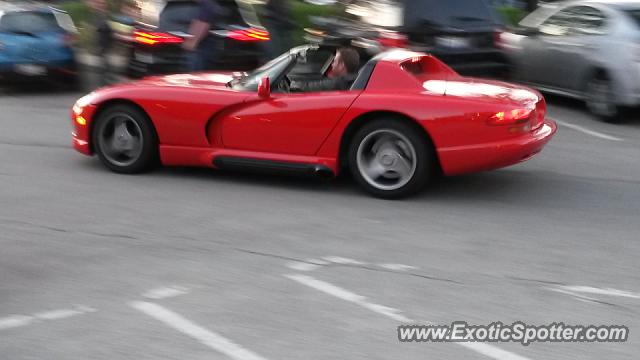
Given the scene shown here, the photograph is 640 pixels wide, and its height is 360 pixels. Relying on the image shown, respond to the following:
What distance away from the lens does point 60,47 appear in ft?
44.5

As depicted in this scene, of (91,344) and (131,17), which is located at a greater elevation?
(131,17)

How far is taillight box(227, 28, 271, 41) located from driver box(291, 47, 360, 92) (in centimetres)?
588

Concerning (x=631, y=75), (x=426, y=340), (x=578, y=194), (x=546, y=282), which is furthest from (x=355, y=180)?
(x=631, y=75)

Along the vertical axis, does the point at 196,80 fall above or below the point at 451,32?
below

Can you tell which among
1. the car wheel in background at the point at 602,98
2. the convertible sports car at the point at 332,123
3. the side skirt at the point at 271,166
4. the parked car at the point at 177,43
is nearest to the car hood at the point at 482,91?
the convertible sports car at the point at 332,123

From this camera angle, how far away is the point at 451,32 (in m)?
12.1

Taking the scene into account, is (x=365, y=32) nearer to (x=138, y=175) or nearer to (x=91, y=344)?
(x=138, y=175)

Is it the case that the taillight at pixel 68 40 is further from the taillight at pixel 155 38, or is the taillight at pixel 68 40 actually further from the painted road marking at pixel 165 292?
the painted road marking at pixel 165 292

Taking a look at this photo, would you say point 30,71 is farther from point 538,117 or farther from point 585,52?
point 538,117

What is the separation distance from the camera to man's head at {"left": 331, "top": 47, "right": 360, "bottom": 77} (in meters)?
7.53

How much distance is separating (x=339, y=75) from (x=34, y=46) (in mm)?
7231

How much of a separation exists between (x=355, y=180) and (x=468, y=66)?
526 cm

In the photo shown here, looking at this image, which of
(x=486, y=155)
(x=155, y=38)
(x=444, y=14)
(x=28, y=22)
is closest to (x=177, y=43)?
(x=155, y=38)

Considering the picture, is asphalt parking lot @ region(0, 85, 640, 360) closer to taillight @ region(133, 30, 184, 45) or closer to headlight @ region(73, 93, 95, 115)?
headlight @ region(73, 93, 95, 115)
